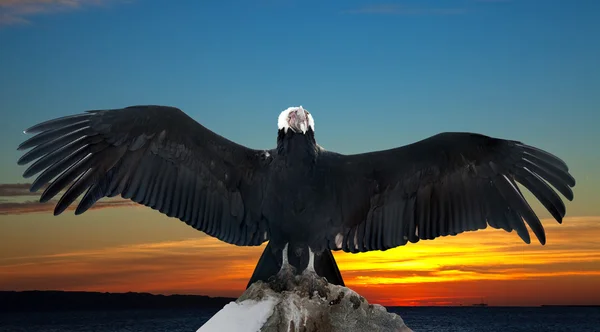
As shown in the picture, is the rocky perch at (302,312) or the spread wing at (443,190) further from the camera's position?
the spread wing at (443,190)

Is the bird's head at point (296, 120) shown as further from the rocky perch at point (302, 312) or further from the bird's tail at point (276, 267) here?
the rocky perch at point (302, 312)

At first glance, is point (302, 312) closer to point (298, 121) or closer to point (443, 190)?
point (298, 121)


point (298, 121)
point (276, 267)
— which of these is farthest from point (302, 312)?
point (298, 121)

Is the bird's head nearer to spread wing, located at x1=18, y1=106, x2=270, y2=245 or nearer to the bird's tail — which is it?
spread wing, located at x1=18, y1=106, x2=270, y2=245

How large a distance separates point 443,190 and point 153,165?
306cm

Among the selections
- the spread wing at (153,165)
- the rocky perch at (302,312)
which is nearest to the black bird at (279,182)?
the spread wing at (153,165)

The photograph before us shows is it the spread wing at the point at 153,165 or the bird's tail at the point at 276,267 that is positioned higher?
the spread wing at the point at 153,165

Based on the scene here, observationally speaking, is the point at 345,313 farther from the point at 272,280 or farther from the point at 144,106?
the point at 144,106

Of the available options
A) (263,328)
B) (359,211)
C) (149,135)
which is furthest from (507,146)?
(149,135)

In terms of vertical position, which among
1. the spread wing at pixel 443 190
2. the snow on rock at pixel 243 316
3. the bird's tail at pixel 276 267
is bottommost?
the snow on rock at pixel 243 316

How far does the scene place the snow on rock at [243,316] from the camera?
25.3 ft

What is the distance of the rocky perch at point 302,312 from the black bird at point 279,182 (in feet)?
0.76

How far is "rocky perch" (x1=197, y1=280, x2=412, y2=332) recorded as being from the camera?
7676mm

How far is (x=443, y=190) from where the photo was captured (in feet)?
28.5
